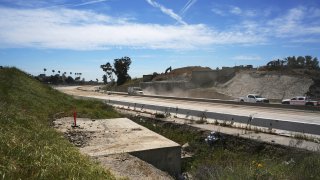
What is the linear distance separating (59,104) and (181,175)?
14.6 meters

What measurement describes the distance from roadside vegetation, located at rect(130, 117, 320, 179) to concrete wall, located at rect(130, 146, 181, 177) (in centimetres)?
58

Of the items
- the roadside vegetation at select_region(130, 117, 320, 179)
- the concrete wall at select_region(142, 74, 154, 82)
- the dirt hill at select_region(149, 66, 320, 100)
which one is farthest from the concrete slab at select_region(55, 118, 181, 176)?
the concrete wall at select_region(142, 74, 154, 82)

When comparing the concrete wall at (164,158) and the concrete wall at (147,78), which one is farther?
the concrete wall at (147,78)

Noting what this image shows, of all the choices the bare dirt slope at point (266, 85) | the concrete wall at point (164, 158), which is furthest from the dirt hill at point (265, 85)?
the concrete wall at point (164, 158)

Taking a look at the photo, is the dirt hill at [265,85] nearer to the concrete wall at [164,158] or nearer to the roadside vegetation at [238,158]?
the roadside vegetation at [238,158]

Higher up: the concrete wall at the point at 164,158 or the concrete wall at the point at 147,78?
the concrete wall at the point at 147,78

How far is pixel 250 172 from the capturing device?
21.4 feet

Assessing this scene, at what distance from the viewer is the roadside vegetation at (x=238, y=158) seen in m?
6.55

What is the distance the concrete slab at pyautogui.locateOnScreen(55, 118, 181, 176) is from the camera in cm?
1075

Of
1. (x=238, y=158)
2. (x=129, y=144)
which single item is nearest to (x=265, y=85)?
(x=238, y=158)

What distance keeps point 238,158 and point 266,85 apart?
49.9 m

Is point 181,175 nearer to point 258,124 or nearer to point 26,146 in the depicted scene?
point 26,146

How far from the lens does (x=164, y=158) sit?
11.1 meters

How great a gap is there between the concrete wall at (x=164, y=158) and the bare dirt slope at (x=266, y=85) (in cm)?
4681
